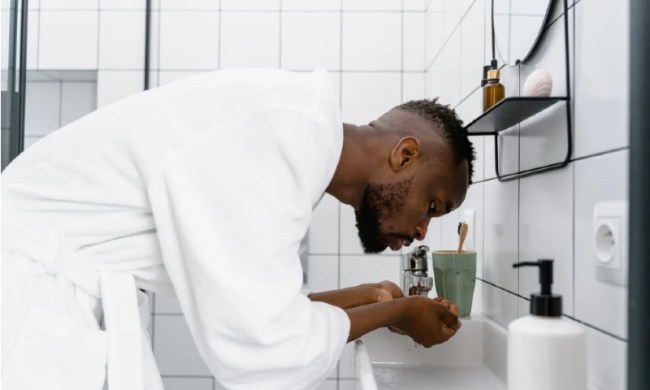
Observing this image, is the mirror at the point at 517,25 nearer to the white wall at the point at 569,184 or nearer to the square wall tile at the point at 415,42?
the white wall at the point at 569,184

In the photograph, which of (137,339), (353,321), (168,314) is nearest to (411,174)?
(353,321)

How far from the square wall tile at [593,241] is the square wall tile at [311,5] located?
4.68 feet

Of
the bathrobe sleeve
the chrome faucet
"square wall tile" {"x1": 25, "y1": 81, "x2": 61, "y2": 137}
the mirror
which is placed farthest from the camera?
"square wall tile" {"x1": 25, "y1": 81, "x2": 61, "y2": 137}

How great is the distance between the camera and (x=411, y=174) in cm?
99

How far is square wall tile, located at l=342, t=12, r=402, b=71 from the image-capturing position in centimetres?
200

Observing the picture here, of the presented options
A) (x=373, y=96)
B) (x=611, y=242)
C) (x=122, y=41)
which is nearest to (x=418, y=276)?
(x=611, y=242)

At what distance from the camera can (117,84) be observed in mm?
1999

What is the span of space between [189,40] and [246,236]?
145 cm

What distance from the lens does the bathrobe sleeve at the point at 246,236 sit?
30.5 inches

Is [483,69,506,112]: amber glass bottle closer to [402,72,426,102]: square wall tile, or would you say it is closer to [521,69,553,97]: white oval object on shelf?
[521,69,553,97]: white oval object on shelf

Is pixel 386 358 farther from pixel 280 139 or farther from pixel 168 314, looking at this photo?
pixel 168 314

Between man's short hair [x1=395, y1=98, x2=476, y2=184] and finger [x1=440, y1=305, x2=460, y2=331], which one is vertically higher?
man's short hair [x1=395, y1=98, x2=476, y2=184]

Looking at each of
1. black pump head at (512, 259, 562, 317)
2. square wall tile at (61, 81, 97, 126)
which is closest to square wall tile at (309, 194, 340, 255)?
square wall tile at (61, 81, 97, 126)

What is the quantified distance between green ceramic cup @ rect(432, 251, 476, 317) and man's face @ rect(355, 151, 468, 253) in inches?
4.8
